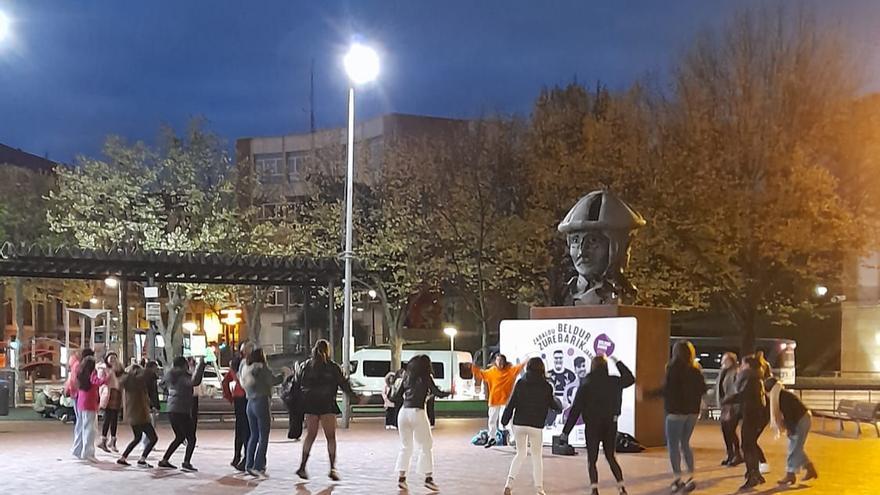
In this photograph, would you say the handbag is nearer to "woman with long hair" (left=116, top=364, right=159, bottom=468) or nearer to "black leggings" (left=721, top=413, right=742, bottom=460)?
"black leggings" (left=721, top=413, right=742, bottom=460)

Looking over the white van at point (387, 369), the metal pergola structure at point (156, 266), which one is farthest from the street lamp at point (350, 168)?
the white van at point (387, 369)

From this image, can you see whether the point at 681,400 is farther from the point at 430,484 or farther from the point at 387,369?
the point at 387,369

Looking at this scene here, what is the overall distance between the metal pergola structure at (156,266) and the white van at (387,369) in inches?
381

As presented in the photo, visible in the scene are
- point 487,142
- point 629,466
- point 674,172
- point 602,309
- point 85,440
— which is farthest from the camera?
point 487,142

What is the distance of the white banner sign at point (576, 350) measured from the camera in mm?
14906

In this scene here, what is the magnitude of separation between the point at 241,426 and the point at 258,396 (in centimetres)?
108

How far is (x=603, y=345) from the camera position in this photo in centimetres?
1507

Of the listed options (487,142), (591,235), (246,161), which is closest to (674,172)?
(487,142)

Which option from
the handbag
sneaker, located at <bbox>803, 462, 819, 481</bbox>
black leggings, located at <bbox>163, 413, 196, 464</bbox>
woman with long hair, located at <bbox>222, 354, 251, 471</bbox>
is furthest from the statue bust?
black leggings, located at <bbox>163, 413, 196, 464</bbox>

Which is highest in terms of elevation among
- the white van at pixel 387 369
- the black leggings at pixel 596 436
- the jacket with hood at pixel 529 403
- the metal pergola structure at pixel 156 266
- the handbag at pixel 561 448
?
the metal pergola structure at pixel 156 266

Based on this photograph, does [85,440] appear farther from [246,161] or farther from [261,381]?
[246,161]

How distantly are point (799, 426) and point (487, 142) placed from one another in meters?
19.4

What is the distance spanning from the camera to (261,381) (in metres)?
11.9

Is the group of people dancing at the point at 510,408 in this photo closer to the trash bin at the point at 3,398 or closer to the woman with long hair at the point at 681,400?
the woman with long hair at the point at 681,400
